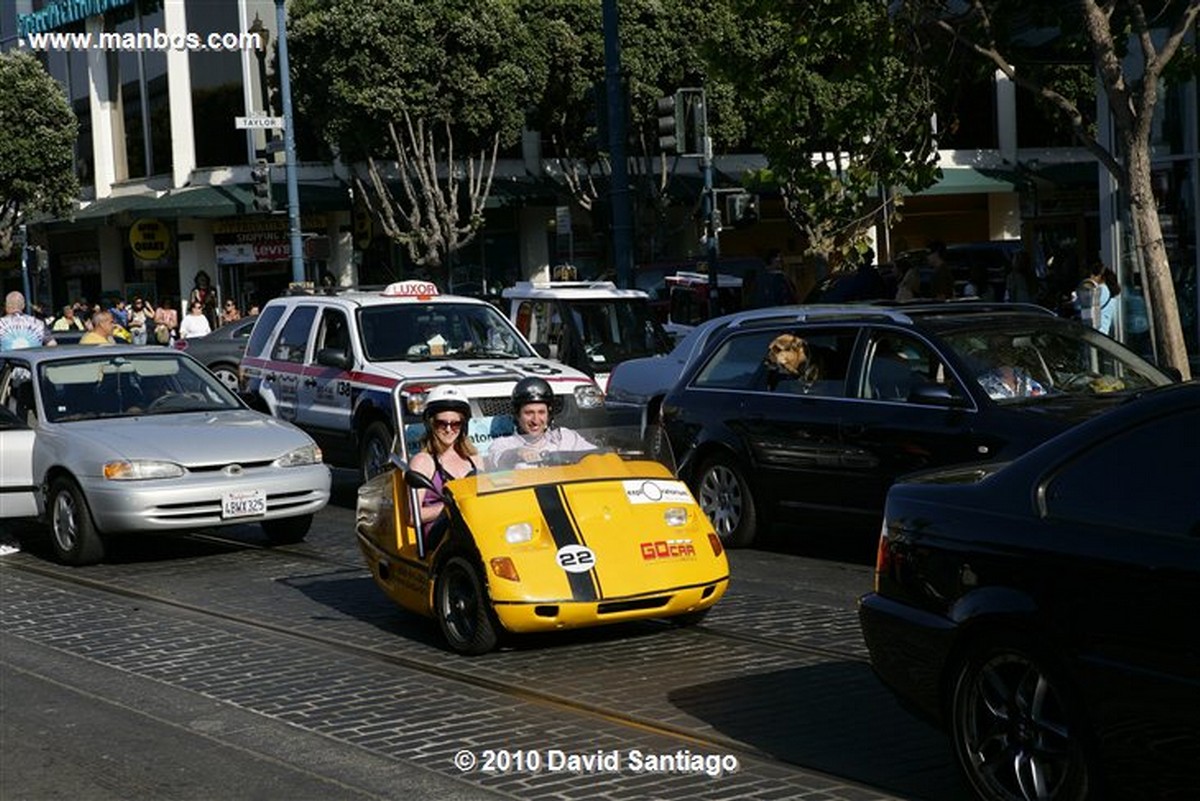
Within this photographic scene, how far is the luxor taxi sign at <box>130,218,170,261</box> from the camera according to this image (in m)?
45.5

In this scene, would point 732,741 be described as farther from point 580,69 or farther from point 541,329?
point 580,69

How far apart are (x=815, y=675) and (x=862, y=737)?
124 centimetres

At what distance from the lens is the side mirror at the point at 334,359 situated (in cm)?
1591

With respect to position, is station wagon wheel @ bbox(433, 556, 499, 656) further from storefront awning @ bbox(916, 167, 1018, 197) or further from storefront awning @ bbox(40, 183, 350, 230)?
storefront awning @ bbox(916, 167, 1018, 197)

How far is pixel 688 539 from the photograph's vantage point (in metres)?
9.28

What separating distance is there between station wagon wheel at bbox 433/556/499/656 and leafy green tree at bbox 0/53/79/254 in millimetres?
39791

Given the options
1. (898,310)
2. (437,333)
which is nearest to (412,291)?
(437,333)

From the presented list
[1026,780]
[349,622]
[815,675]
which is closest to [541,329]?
[349,622]

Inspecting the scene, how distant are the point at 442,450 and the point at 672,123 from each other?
13.9m

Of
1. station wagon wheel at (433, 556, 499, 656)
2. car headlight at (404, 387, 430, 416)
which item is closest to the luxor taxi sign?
Answer: car headlight at (404, 387, 430, 416)

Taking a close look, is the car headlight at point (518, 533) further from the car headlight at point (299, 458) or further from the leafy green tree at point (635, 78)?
the leafy green tree at point (635, 78)

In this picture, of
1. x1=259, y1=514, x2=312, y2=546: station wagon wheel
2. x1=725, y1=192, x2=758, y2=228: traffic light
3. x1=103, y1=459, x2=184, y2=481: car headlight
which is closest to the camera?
x1=103, y1=459, x2=184, y2=481: car headlight
